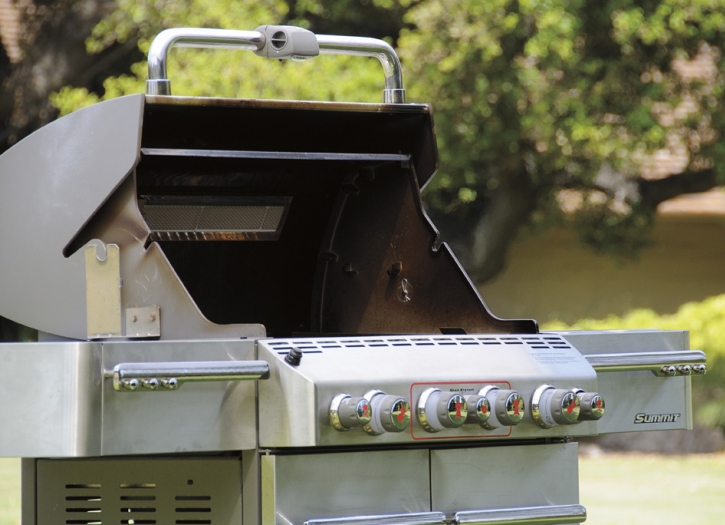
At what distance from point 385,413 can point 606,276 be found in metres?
11.5

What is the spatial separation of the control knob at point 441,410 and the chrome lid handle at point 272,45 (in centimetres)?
102

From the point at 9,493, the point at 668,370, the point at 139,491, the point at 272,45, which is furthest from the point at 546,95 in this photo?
the point at 139,491

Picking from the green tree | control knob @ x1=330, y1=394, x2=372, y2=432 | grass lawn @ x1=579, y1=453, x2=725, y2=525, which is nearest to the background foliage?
grass lawn @ x1=579, y1=453, x2=725, y2=525

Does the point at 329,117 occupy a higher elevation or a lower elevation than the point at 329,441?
higher

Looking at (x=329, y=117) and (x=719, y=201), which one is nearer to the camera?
(x=329, y=117)

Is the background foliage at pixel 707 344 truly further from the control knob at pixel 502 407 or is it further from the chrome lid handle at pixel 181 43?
the control knob at pixel 502 407

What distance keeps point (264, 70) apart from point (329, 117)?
6.34 metres

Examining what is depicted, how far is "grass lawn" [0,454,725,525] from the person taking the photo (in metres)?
7.00

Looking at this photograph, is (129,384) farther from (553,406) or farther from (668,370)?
(668,370)

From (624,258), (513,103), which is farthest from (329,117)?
(624,258)

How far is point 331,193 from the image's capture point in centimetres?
368

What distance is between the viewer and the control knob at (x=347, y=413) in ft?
8.15

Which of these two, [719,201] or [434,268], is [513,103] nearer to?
[719,201]

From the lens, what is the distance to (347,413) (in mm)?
2484
